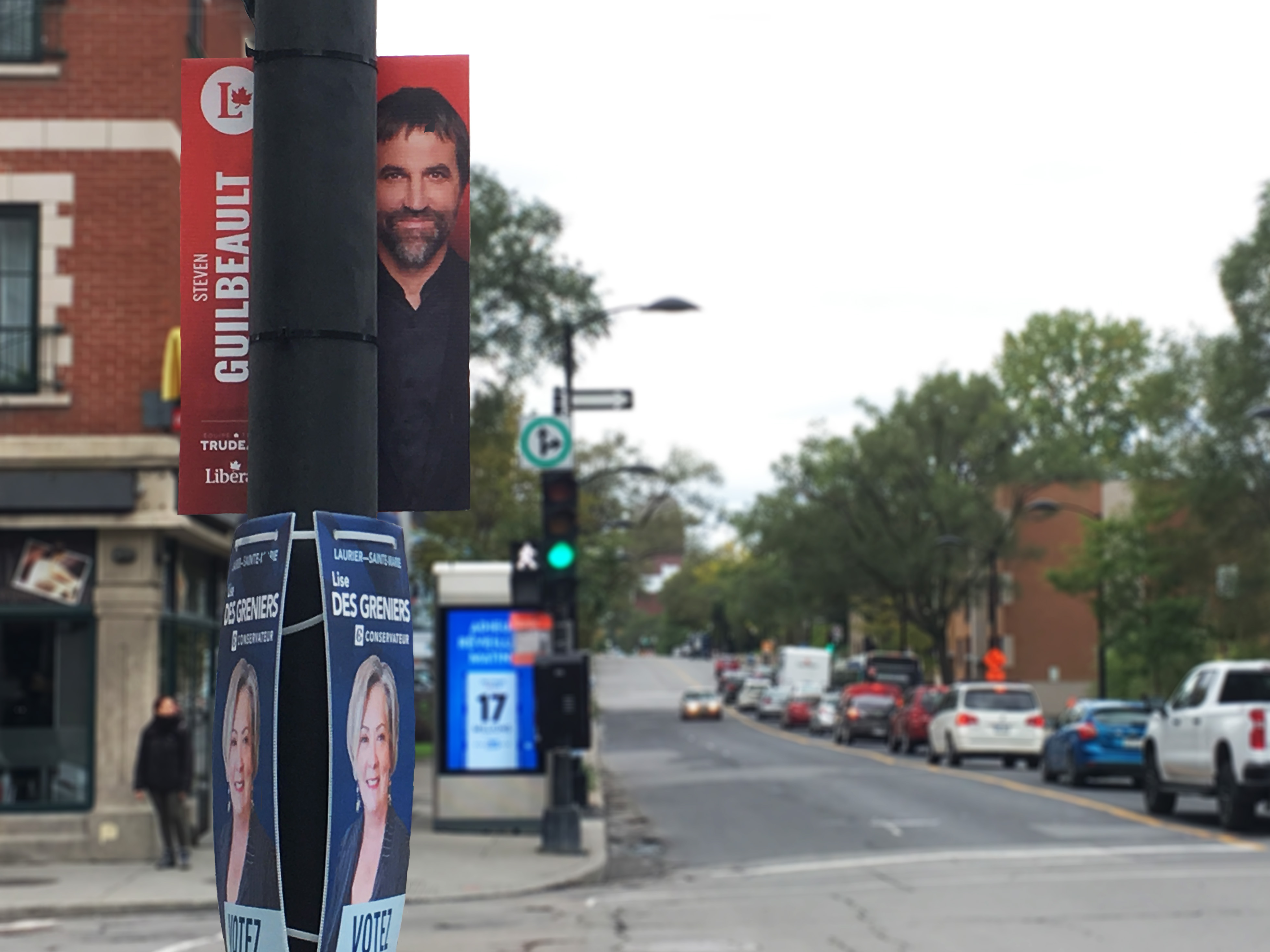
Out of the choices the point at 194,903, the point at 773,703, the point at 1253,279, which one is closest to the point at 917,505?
the point at 773,703

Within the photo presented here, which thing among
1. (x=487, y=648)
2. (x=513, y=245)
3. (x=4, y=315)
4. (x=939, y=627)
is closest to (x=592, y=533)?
(x=513, y=245)

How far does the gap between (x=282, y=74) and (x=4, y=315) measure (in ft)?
57.1

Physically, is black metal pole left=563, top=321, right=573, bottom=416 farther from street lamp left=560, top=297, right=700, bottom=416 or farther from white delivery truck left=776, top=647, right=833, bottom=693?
white delivery truck left=776, top=647, right=833, bottom=693

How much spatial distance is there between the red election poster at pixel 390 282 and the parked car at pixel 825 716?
57.0 m

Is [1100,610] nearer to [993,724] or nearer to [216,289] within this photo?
[993,724]

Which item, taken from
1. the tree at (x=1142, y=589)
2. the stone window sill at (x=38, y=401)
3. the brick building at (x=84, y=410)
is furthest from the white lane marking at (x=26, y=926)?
the tree at (x=1142, y=589)

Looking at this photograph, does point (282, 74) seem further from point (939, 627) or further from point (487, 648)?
point (939, 627)

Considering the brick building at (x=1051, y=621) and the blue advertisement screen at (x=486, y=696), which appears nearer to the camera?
the blue advertisement screen at (x=486, y=696)

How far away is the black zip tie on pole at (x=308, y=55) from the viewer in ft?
11.1

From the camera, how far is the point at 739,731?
212ft

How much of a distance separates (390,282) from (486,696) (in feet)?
64.2

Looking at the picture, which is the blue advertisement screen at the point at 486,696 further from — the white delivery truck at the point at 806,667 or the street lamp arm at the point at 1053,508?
the white delivery truck at the point at 806,667

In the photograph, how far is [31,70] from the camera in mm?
19391

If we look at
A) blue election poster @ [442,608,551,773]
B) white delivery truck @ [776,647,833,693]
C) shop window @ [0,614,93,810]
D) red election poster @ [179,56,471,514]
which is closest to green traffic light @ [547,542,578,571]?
blue election poster @ [442,608,551,773]
